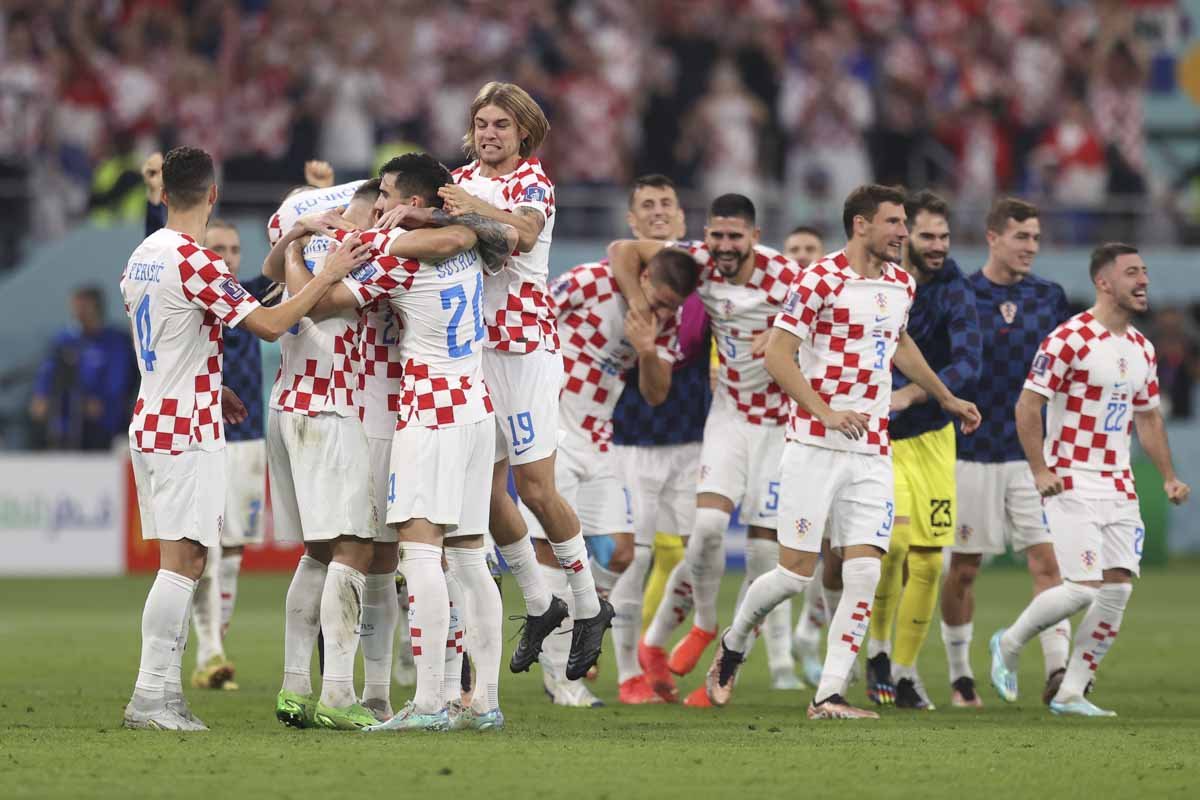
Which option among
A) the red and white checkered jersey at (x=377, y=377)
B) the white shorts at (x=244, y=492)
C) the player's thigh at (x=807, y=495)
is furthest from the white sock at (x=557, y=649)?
the white shorts at (x=244, y=492)

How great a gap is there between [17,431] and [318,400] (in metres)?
13.8

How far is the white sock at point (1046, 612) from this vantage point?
10508mm

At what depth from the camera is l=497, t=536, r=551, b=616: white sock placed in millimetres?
9188

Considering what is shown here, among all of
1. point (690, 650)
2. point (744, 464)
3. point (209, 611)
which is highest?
point (744, 464)

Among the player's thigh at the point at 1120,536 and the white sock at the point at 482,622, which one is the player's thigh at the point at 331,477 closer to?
the white sock at the point at 482,622

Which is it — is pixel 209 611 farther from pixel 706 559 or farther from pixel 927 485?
pixel 927 485

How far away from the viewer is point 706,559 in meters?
11.1

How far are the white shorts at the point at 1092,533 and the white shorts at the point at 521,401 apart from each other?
10.1 ft

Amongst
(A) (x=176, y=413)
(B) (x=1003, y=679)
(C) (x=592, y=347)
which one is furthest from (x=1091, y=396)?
(A) (x=176, y=413)

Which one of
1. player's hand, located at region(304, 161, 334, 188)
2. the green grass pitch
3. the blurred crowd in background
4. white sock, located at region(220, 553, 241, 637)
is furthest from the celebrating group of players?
the blurred crowd in background

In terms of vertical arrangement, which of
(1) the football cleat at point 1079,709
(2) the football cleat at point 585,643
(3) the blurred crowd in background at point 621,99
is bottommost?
(1) the football cleat at point 1079,709

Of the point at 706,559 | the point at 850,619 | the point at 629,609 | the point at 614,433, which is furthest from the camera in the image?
the point at 614,433

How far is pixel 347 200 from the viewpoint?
30.4 ft

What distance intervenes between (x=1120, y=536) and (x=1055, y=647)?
1.26m
